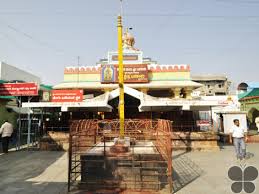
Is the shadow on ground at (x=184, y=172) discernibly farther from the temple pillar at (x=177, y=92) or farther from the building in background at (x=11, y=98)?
the building in background at (x=11, y=98)

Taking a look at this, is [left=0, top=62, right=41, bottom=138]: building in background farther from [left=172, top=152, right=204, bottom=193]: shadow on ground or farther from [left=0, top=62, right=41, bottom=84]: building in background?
[left=172, top=152, right=204, bottom=193]: shadow on ground

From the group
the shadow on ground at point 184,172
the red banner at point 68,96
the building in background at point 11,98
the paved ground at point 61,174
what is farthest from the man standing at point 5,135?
the shadow on ground at point 184,172

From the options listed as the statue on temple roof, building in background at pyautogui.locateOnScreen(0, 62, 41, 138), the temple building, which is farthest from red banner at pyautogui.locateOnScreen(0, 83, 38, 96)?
the statue on temple roof

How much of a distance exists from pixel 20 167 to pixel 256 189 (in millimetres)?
8497

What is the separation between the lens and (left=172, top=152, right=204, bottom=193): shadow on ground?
687cm

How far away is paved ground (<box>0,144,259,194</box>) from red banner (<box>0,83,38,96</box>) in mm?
3856

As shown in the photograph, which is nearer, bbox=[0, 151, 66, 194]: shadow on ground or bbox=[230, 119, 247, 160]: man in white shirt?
bbox=[0, 151, 66, 194]: shadow on ground

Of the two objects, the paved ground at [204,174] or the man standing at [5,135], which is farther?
the man standing at [5,135]

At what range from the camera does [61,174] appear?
8.10 m

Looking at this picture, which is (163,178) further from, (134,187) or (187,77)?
(187,77)

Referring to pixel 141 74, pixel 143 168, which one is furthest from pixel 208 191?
pixel 141 74

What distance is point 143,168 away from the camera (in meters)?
6.32

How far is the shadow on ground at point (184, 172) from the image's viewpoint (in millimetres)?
6867

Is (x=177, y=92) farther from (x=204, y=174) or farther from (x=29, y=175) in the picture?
(x=29, y=175)
